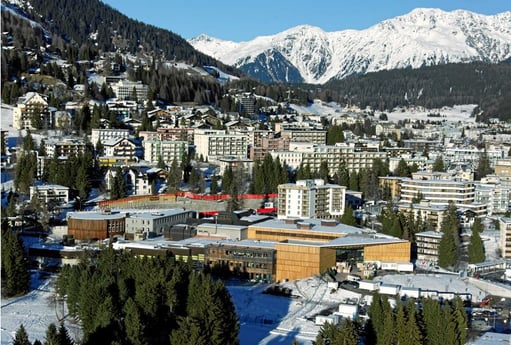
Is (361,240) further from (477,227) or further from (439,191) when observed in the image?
(439,191)

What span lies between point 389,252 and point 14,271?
10.2 meters

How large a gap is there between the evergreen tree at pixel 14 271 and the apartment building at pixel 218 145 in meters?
18.8

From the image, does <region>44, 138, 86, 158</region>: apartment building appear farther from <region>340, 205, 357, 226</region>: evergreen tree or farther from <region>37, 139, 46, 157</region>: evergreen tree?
<region>340, 205, 357, 226</region>: evergreen tree

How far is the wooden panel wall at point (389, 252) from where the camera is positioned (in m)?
21.5

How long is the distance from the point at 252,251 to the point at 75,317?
5.95 m

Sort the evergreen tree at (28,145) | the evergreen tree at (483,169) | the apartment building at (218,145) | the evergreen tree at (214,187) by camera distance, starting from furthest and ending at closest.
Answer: the evergreen tree at (483,169) → the apartment building at (218,145) → the evergreen tree at (28,145) → the evergreen tree at (214,187)

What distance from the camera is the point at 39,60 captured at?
1972 inches

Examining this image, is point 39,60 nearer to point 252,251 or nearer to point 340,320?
point 252,251

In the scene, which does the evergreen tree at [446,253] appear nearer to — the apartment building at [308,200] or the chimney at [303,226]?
the chimney at [303,226]

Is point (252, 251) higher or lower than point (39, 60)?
lower

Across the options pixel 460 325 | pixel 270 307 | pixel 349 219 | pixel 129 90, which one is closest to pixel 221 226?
pixel 349 219

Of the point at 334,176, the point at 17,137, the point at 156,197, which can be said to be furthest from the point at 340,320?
the point at 17,137

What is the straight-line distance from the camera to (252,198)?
30.1 m

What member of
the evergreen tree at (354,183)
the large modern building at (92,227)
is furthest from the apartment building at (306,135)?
the large modern building at (92,227)
